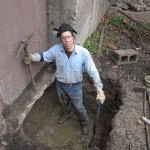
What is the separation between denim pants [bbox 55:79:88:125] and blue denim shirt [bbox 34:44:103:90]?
20 centimetres

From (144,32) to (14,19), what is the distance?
4.29m

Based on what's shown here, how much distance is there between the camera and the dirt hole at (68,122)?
5.93 metres

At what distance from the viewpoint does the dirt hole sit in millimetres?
5930

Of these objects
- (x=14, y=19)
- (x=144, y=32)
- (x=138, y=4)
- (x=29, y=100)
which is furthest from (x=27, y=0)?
(x=138, y=4)

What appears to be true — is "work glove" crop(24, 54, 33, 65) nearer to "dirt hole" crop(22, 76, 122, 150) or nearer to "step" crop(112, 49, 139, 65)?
"dirt hole" crop(22, 76, 122, 150)

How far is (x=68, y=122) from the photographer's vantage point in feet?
21.2

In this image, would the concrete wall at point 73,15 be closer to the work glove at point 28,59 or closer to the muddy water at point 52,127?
the work glove at point 28,59

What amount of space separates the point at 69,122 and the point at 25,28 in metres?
2.72

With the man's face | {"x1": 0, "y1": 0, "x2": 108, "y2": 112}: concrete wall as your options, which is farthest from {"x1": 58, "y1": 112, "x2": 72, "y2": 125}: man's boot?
the man's face

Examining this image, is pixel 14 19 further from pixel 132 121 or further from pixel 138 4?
pixel 138 4

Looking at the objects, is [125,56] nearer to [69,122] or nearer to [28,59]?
[69,122]

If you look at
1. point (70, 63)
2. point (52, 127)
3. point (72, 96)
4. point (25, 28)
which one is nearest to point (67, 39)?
point (70, 63)

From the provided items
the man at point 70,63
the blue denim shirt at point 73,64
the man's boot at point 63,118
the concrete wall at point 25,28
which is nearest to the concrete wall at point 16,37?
the concrete wall at point 25,28

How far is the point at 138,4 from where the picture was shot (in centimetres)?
876
